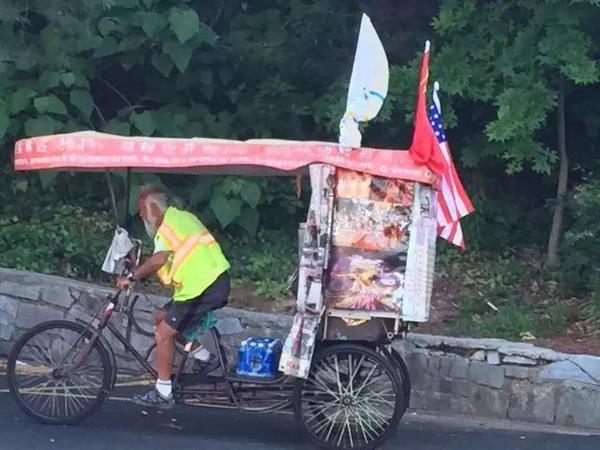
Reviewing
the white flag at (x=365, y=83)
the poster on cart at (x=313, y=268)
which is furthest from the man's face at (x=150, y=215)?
the white flag at (x=365, y=83)

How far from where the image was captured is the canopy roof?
7.07m

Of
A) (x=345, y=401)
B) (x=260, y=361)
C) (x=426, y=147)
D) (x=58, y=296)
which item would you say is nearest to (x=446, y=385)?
(x=345, y=401)

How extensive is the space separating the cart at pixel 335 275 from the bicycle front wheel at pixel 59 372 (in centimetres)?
3

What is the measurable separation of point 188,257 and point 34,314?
2.80 m

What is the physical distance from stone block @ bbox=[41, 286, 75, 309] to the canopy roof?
237 centimetres

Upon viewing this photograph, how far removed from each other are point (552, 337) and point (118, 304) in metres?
3.46

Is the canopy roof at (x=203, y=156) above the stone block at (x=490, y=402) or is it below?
above

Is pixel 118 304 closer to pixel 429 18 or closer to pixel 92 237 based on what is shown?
pixel 92 237

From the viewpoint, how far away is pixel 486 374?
8.48 metres

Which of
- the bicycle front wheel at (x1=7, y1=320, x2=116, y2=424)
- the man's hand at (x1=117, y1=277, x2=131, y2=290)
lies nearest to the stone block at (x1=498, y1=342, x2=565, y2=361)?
the man's hand at (x1=117, y1=277, x2=131, y2=290)

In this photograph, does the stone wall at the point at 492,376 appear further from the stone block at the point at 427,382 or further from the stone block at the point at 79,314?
the stone block at the point at 79,314

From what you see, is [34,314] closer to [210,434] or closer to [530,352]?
[210,434]

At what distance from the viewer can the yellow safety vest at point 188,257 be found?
293 inches

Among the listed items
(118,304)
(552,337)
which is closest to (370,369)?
(118,304)
